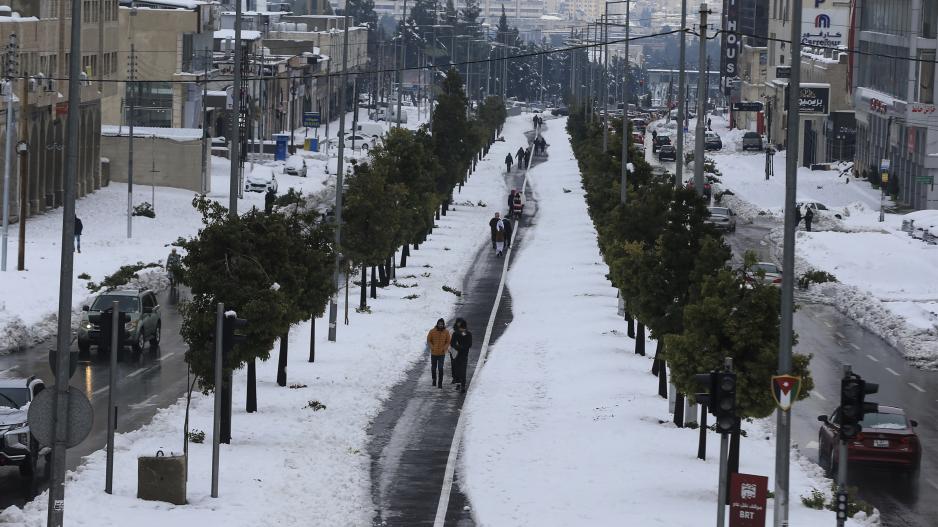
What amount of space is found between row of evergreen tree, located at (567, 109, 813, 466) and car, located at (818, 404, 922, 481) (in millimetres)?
2399

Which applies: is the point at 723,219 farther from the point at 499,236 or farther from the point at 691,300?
the point at 691,300

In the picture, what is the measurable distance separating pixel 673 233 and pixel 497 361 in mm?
7962

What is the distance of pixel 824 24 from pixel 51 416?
11947 cm

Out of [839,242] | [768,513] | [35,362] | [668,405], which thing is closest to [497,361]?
[668,405]

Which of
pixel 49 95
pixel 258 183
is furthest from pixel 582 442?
pixel 258 183

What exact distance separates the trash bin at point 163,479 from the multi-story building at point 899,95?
206 feet

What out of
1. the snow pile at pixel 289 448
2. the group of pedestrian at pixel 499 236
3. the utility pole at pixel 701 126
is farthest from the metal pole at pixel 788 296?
the group of pedestrian at pixel 499 236

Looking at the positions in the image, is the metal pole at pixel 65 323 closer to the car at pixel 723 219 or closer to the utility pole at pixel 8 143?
the utility pole at pixel 8 143

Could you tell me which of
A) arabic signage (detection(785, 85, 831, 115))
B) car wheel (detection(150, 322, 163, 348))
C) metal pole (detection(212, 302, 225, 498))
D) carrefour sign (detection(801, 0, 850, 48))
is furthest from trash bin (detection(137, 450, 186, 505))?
carrefour sign (detection(801, 0, 850, 48))

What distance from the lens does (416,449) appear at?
27375 mm

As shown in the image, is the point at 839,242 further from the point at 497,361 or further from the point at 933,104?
the point at 497,361

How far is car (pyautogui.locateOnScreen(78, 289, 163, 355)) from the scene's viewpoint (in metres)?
38.7

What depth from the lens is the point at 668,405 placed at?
32031 millimetres

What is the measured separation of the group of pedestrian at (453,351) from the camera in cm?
3356
